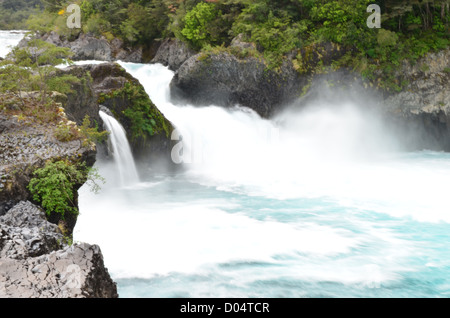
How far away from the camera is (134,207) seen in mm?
9414

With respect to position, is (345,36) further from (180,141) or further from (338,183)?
(180,141)

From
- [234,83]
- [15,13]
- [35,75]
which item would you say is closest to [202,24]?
[234,83]

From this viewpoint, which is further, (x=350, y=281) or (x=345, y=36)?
(x=345, y=36)

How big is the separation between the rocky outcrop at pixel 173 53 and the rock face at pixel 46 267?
50.3ft

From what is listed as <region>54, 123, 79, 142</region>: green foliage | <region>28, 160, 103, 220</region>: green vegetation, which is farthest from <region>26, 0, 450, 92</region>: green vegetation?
<region>28, 160, 103, 220</region>: green vegetation

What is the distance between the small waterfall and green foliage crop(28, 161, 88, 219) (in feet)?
15.4

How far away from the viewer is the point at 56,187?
18.4ft

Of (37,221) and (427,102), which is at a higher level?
(427,102)

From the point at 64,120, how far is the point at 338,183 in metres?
8.16

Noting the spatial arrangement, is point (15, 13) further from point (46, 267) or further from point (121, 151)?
point (46, 267)

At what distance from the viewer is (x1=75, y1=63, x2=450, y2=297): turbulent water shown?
6.04 metres

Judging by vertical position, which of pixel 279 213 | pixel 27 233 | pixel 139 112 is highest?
pixel 139 112

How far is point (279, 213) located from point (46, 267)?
6161mm
